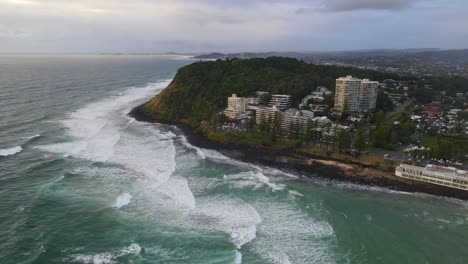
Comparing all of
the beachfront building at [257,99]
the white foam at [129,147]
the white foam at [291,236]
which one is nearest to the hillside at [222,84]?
the beachfront building at [257,99]

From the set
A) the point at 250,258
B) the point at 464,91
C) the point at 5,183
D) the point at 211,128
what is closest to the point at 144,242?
the point at 250,258

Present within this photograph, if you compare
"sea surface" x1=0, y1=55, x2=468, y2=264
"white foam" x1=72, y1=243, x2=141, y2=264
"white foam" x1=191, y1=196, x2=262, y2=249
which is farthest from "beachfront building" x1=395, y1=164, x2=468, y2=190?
"white foam" x1=72, y1=243, x2=141, y2=264

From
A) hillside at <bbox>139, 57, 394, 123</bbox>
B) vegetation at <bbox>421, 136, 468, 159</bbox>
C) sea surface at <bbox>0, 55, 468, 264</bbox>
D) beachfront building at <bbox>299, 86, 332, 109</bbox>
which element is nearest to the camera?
sea surface at <bbox>0, 55, 468, 264</bbox>

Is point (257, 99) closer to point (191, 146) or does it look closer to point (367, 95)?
point (367, 95)

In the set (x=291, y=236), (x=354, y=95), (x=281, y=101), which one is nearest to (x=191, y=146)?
(x=281, y=101)

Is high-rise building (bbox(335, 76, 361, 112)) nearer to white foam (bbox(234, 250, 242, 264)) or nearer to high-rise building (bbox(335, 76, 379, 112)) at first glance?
high-rise building (bbox(335, 76, 379, 112))

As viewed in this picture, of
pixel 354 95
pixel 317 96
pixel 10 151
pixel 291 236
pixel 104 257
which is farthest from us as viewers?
pixel 317 96

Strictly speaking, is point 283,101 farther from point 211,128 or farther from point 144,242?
point 144,242
